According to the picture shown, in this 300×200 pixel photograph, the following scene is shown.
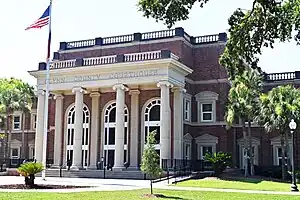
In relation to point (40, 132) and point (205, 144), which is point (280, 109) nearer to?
point (205, 144)

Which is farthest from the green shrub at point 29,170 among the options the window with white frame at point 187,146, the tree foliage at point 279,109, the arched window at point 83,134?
the tree foliage at point 279,109

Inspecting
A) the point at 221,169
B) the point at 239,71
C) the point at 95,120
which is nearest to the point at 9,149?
the point at 95,120

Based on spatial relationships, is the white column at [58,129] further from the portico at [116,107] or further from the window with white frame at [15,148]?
the window with white frame at [15,148]

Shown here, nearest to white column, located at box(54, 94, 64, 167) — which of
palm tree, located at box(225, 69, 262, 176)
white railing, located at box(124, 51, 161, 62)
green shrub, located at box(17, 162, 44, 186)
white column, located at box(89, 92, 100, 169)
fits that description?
white column, located at box(89, 92, 100, 169)

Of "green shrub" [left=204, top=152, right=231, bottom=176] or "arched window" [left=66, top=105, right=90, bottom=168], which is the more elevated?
"arched window" [left=66, top=105, right=90, bottom=168]

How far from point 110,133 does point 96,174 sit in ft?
21.0

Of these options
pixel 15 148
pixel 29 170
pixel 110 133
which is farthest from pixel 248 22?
pixel 15 148

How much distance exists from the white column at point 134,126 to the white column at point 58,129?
23.0 ft

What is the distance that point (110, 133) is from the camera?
133 feet

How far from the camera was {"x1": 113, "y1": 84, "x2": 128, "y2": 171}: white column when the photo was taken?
116ft

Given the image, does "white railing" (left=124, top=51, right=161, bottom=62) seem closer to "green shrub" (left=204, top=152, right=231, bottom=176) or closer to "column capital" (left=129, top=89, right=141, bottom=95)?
"column capital" (left=129, top=89, right=141, bottom=95)

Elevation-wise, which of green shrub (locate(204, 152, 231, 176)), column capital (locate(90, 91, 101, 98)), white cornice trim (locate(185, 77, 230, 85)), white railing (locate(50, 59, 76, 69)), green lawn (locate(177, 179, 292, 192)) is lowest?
green lawn (locate(177, 179, 292, 192))

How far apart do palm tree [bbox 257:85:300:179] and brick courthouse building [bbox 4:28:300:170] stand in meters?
5.51

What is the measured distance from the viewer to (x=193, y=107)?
41.2m
